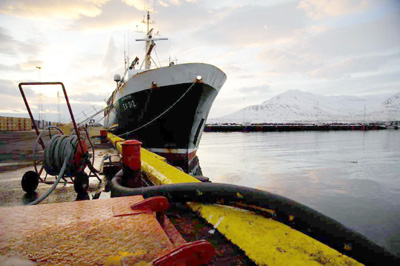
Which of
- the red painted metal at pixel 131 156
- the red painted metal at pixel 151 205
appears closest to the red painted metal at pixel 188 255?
the red painted metal at pixel 151 205

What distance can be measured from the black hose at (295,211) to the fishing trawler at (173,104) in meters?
7.33

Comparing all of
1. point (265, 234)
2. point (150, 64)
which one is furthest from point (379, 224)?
point (150, 64)

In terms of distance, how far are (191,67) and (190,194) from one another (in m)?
7.83


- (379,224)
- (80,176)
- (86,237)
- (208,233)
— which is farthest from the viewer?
(379,224)

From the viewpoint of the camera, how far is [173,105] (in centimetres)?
957

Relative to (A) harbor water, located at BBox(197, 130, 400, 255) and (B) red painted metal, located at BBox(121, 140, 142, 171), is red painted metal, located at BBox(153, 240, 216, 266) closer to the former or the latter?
(B) red painted metal, located at BBox(121, 140, 142, 171)

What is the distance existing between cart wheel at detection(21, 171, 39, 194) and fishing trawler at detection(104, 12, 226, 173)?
6.38 meters

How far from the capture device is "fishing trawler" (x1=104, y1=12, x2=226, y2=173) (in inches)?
369

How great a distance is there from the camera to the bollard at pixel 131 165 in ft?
10.5

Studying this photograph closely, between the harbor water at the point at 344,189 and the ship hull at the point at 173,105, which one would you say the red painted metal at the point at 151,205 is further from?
the ship hull at the point at 173,105

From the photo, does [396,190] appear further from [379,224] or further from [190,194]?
[190,194]

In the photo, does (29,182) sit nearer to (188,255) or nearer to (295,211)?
(188,255)

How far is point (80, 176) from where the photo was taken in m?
3.43

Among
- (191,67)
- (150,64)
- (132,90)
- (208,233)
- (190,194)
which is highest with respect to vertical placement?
(150,64)
